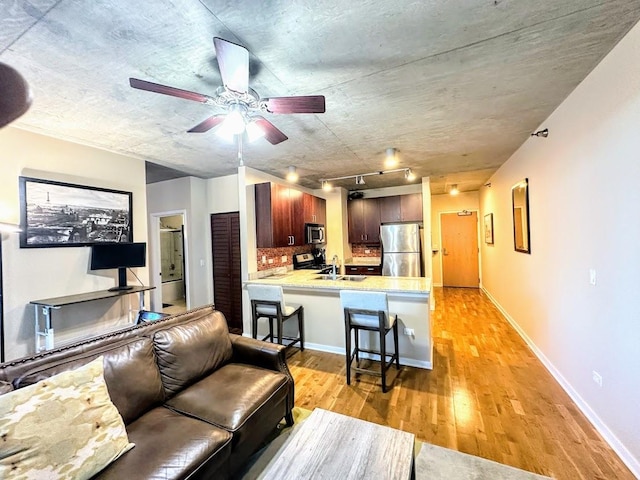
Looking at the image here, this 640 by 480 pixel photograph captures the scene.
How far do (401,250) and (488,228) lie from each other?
6.60 feet

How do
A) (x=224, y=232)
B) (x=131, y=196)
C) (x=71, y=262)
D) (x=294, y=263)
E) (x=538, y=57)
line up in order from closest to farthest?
(x=538, y=57)
(x=71, y=262)
(x=131, y=196)
(x=224, y=232)
(x=294, y=263)

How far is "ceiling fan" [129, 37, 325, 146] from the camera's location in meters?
1.44

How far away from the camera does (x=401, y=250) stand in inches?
210

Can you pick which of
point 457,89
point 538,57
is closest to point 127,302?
point 457,89

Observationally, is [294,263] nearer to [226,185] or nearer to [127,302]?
[226,185]

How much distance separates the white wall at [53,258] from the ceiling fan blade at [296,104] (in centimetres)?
271

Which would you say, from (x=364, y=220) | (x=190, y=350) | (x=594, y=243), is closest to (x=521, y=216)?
(x=594, y=243)

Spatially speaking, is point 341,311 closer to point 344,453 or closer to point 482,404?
point 482,404

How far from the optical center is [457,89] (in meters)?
2.12

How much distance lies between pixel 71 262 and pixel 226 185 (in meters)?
2.37

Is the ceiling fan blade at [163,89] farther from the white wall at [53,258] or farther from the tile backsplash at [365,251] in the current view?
the tile backsplash at [365,251]

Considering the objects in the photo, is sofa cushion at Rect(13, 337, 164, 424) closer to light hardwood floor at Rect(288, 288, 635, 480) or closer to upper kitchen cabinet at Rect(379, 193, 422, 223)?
light hardwood floor at Rect(288, 288, 635, 480)

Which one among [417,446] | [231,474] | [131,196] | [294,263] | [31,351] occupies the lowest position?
[417,446]

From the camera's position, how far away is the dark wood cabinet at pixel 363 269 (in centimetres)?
566
